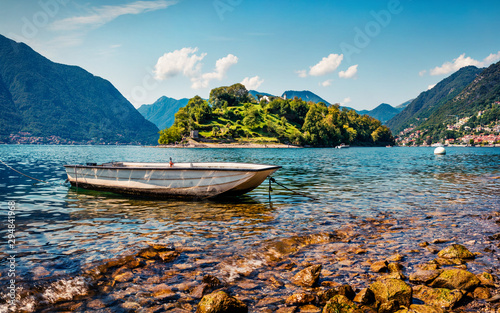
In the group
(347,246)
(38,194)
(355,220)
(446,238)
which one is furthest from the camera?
(38,194)

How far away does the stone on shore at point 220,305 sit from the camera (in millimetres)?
5469

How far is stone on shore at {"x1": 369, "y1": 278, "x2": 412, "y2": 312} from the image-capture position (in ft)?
18.4

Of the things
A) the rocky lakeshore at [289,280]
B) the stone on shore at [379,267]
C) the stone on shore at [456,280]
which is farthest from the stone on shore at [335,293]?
the stone on shore at [456,280]

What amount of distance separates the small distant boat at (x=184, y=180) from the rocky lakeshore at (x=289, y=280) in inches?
287

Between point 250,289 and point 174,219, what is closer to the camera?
point 250,289

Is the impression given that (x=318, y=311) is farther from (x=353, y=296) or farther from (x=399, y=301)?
(x=399, y=301)

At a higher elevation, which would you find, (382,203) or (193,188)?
(193,188)

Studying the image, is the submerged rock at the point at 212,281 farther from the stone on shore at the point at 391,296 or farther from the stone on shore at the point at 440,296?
the stone on shore at the point at 440,296

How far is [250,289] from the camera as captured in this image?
674cm

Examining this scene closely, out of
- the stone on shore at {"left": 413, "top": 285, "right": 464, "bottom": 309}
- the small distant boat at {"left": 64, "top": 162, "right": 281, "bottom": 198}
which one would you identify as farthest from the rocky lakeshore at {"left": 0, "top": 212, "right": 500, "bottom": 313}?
the small distant boat at {"left": 64, "top": 162, "right": 281, "bottom": 198}

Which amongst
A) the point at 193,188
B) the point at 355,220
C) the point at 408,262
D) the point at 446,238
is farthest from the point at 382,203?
the point at 193,188

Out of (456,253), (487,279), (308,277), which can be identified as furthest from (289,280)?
(456,253)

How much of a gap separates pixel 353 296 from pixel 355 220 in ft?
25.2

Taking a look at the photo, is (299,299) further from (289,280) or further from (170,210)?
(170,210)
